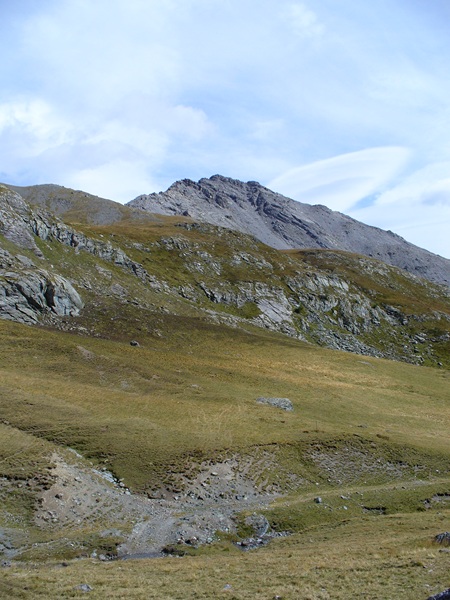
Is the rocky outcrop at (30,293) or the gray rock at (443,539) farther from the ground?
the rocky outcrop at (30,293)

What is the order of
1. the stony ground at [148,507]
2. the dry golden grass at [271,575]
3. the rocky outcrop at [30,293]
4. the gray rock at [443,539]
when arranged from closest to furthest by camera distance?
the dry golden grass at [271,575] → the gray rock at [443,539] → the stony ground at [148,507] → the rocky outcrop at [30,293]

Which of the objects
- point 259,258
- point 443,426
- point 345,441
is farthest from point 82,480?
point 259,258

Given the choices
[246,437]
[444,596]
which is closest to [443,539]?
[444,596]

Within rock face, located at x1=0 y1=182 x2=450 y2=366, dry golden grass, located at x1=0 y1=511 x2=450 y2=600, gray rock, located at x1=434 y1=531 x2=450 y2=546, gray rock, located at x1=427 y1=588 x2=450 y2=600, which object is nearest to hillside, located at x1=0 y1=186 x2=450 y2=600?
dry golden grass, located at x1=0 y1=511 x2=450 y2=600

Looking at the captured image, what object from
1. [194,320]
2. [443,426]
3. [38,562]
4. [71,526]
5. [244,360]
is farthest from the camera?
[194,320]

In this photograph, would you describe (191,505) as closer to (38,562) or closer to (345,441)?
(38,562)

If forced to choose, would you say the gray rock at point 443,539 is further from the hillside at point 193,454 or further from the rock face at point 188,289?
the rock face at point 188,289

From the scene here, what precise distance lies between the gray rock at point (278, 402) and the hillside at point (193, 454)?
1.39 feet

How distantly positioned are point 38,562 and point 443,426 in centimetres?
5837

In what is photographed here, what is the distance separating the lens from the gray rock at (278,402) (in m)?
64.0

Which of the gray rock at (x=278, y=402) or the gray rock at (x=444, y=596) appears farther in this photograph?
the gray rock at (x=278, y=402)

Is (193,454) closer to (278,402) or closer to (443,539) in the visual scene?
(278,402)

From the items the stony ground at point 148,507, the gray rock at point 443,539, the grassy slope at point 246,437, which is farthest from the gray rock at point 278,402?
the gray rock at point 443,539

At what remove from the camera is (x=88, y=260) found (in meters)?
123
